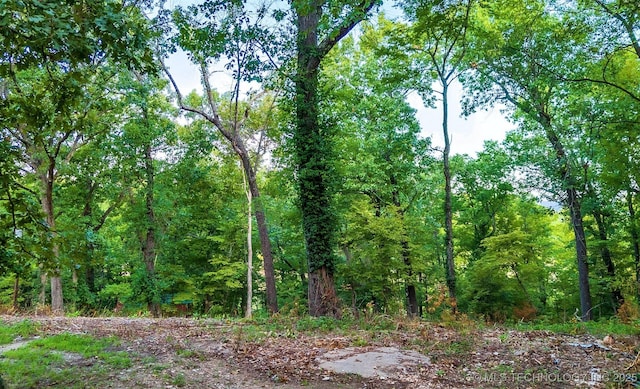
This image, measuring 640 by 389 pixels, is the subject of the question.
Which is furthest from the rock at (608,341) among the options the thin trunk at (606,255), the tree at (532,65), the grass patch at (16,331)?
the thin trunk at (606,255)

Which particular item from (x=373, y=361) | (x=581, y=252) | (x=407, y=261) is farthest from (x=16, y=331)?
(x=581, y=252)

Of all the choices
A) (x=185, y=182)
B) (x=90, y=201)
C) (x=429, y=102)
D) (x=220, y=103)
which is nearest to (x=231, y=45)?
(x=429, y=102)

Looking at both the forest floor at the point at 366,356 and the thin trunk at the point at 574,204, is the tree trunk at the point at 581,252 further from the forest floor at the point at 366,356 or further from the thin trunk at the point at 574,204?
the forest floor at the point at 366,356

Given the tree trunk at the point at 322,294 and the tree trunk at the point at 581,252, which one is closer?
the tree trunk at the point at 322,294

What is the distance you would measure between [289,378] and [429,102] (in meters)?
11.6

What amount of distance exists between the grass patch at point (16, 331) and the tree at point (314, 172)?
197 inches

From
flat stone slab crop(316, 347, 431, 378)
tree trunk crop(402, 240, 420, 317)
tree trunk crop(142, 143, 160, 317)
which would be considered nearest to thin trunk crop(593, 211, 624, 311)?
tree trunk crop(402, 240, 420, 317)

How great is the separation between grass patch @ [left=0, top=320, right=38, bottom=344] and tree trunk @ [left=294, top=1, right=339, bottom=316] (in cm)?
500

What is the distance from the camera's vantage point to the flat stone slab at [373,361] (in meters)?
4.47

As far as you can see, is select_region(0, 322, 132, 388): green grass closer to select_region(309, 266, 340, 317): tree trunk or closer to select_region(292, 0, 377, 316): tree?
select_region(309, 266, 340, 317): tree trunk

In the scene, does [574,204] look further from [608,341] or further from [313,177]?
[313,177]

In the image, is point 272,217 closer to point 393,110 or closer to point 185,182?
point 185,182

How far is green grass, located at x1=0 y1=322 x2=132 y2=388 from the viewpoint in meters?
4.06

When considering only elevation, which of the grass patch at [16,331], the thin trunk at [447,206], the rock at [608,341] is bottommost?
the rock at [608,341]
